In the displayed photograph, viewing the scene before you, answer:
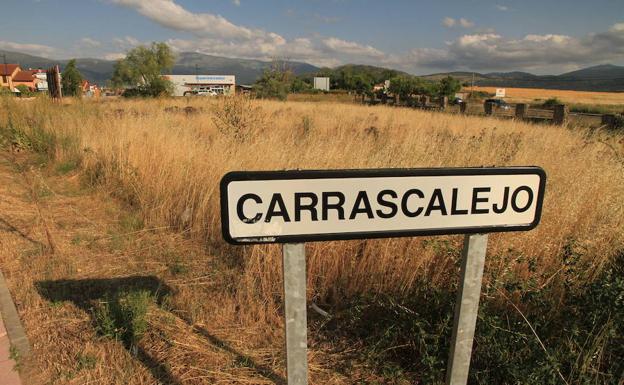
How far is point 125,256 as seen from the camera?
362 centimetres

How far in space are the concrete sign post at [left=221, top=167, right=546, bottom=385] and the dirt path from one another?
1.21 m

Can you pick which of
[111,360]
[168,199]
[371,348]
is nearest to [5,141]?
[168,199]

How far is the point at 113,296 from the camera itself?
9.53 ft

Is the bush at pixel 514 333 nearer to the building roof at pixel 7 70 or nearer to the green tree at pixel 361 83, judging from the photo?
the green tree at pixel 361 83

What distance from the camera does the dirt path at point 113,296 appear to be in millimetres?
2170

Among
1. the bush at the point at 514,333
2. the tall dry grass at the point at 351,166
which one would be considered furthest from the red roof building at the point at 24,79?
the bush at the point at 514,333

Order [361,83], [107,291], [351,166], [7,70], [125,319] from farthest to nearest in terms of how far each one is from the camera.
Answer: [7,70] → [361,83] → [351,166] → [107,291] → [125,319]

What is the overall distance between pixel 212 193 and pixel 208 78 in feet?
393

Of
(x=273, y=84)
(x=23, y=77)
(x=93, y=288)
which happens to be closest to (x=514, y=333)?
(x=93, y=288)

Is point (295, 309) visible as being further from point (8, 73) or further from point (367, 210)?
point (8, 73)

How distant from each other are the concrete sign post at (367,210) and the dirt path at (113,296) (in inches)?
47.5

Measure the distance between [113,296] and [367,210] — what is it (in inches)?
98.4

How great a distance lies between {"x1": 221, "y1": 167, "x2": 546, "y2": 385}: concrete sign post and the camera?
1139mm

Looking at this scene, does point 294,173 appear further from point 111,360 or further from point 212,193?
point 212,193
